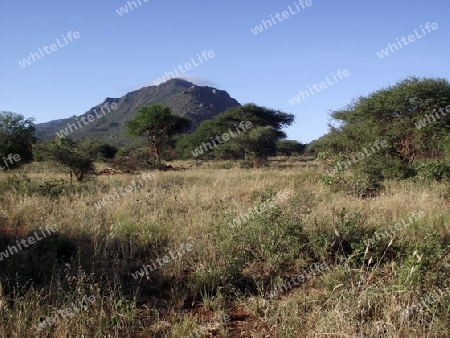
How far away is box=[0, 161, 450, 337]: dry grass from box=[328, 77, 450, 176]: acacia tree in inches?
345

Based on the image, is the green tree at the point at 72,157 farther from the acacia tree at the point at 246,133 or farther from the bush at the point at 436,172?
the bush at the point at 436,172

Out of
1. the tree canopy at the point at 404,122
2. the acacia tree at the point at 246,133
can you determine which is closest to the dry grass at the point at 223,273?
the tree canopy at the point at 404,122

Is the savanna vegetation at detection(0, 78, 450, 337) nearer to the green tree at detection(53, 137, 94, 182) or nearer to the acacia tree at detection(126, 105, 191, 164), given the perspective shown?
the green tree at detection(53, 137, 94, 182)

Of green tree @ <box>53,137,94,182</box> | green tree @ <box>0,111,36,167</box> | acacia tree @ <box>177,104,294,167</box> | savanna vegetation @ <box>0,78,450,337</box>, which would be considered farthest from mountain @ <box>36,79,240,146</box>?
savanna vegetation @ <box>0,78,450,337</box>

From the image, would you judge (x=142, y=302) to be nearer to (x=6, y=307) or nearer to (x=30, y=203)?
(x=6, y=307)

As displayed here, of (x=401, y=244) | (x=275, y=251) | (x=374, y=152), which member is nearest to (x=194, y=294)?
(x=275, y=251)

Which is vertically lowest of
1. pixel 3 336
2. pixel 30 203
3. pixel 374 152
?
pixel 374 152

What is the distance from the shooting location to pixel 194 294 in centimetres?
389

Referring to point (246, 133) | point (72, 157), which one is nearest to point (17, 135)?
point (72, 157)

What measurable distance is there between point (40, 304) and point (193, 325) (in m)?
1.35

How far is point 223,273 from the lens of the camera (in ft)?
13.3

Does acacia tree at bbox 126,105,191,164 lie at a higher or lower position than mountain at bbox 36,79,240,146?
lower

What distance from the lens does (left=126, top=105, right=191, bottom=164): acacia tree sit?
31.6 meters

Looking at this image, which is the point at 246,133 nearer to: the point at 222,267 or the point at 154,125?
the point at 154,125
